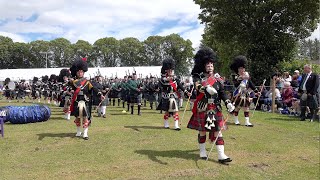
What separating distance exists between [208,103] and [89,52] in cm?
9380

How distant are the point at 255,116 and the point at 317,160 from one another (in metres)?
7.78

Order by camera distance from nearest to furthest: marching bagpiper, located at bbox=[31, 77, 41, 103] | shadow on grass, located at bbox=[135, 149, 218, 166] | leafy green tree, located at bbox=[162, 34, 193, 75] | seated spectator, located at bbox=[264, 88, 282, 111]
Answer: shadow on grass, located at bbox=[135, 149, 218, 166] < seated spectator, located at bbox=[264, 88, 282, 111] < marching bagpiper, located at bbox=[31, 77, 41, 103] < leafy green tree, located at bbox=[162, 34, 193, 75]

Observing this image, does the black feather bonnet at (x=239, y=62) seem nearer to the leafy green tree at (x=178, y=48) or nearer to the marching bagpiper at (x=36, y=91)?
the marching bagpiper at (x=36, y=91)

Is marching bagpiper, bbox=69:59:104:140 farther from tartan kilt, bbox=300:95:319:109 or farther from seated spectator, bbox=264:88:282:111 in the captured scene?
seated spectator, bbox=264:88:282:111

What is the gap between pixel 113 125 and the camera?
13.6 meters

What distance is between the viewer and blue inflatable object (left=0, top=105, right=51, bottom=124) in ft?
45.4

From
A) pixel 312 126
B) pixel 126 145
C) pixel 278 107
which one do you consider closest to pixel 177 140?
pixel 126 145

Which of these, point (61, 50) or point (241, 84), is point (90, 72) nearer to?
point (241, 84)

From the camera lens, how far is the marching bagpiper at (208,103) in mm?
7820

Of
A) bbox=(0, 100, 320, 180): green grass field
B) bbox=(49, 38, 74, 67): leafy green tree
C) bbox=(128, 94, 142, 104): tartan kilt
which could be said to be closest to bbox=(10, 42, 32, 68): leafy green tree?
bbox=(49, 38, 74, 67): leafy green tree

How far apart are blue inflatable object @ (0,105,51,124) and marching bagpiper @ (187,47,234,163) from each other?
842 centimetres

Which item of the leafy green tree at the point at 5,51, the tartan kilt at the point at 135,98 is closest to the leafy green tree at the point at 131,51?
the leafy green tree at the point at 5,51

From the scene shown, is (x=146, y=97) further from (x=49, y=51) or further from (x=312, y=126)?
(x=49, y=51)

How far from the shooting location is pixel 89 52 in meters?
98.6
